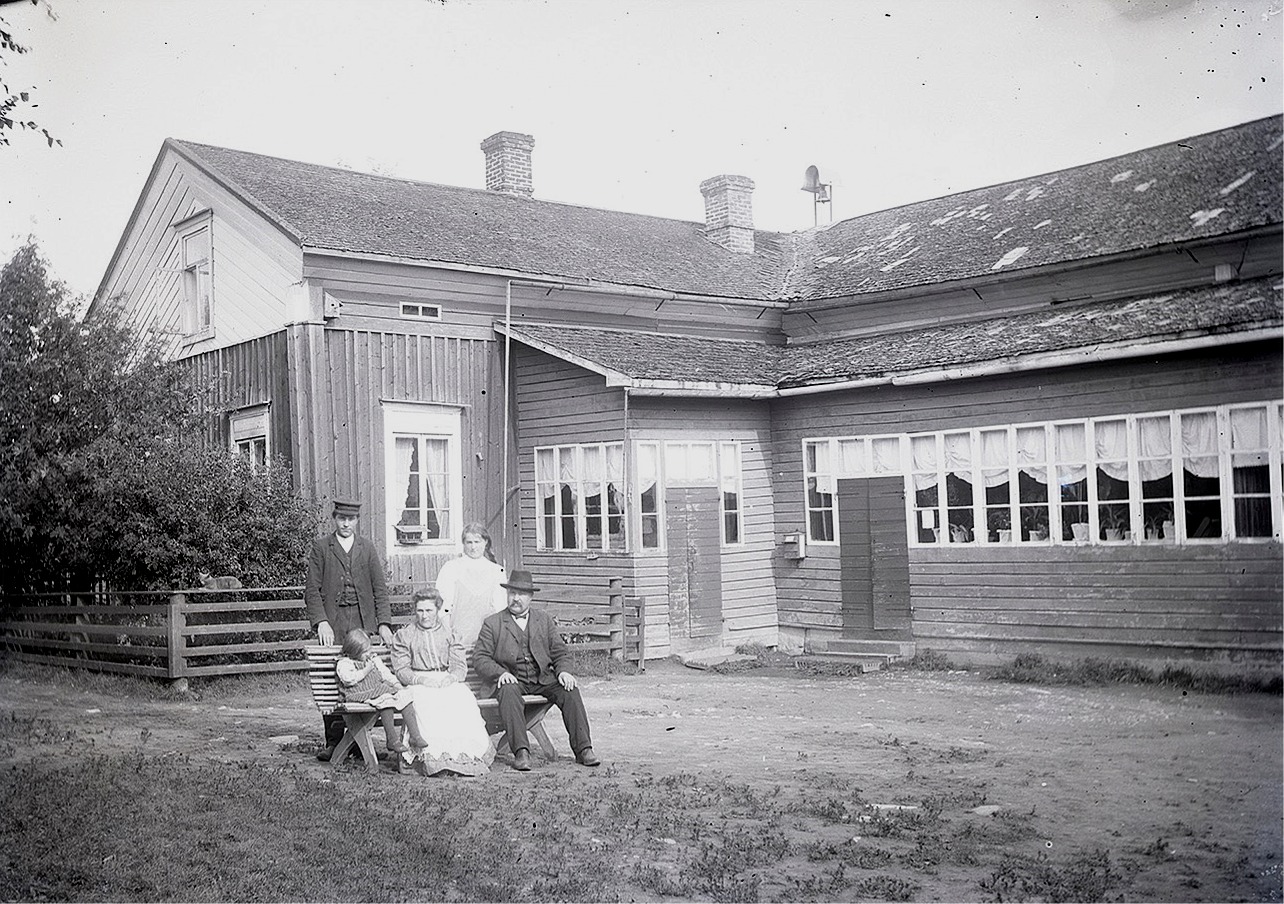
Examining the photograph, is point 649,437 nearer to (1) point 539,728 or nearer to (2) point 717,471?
(2) point 717,471

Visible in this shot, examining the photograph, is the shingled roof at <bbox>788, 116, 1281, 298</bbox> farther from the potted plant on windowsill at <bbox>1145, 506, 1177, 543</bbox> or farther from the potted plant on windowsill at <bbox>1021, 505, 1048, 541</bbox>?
the potted plant on windowsill at <bbox>1021, 505, 1048, 541</bbox>

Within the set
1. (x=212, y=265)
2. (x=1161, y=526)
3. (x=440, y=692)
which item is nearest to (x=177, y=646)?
(x=440, y=692)

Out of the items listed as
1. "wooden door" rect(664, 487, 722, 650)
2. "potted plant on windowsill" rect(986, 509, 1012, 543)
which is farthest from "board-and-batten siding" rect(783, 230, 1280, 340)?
"wooden door" rect(664, 487, 722, 650)

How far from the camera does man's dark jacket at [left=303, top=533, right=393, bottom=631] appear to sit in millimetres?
9680

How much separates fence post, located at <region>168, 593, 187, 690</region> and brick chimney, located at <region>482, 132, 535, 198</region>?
36.8 ft

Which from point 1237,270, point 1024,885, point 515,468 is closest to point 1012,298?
point 1237,270

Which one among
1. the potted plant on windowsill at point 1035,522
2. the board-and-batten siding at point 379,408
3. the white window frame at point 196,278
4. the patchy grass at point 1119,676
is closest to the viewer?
the patchy grass at point 1119,676

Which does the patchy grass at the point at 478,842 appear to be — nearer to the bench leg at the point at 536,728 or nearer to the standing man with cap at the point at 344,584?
the bench leg at the point at 536,728

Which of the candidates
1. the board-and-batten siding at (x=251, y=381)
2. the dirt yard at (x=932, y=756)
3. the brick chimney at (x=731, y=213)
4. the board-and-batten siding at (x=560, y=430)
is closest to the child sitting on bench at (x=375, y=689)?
the dirt yard at (x=932, y=756)

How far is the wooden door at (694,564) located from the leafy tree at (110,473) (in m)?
4.65

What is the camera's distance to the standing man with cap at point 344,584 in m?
9.66

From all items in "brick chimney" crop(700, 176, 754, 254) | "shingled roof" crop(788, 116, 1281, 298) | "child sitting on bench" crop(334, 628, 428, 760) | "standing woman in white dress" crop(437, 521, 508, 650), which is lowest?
"child sitting on bench" crop(334, 628, 428, 760)

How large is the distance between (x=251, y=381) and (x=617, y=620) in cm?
595

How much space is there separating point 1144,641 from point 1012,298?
576 cm
